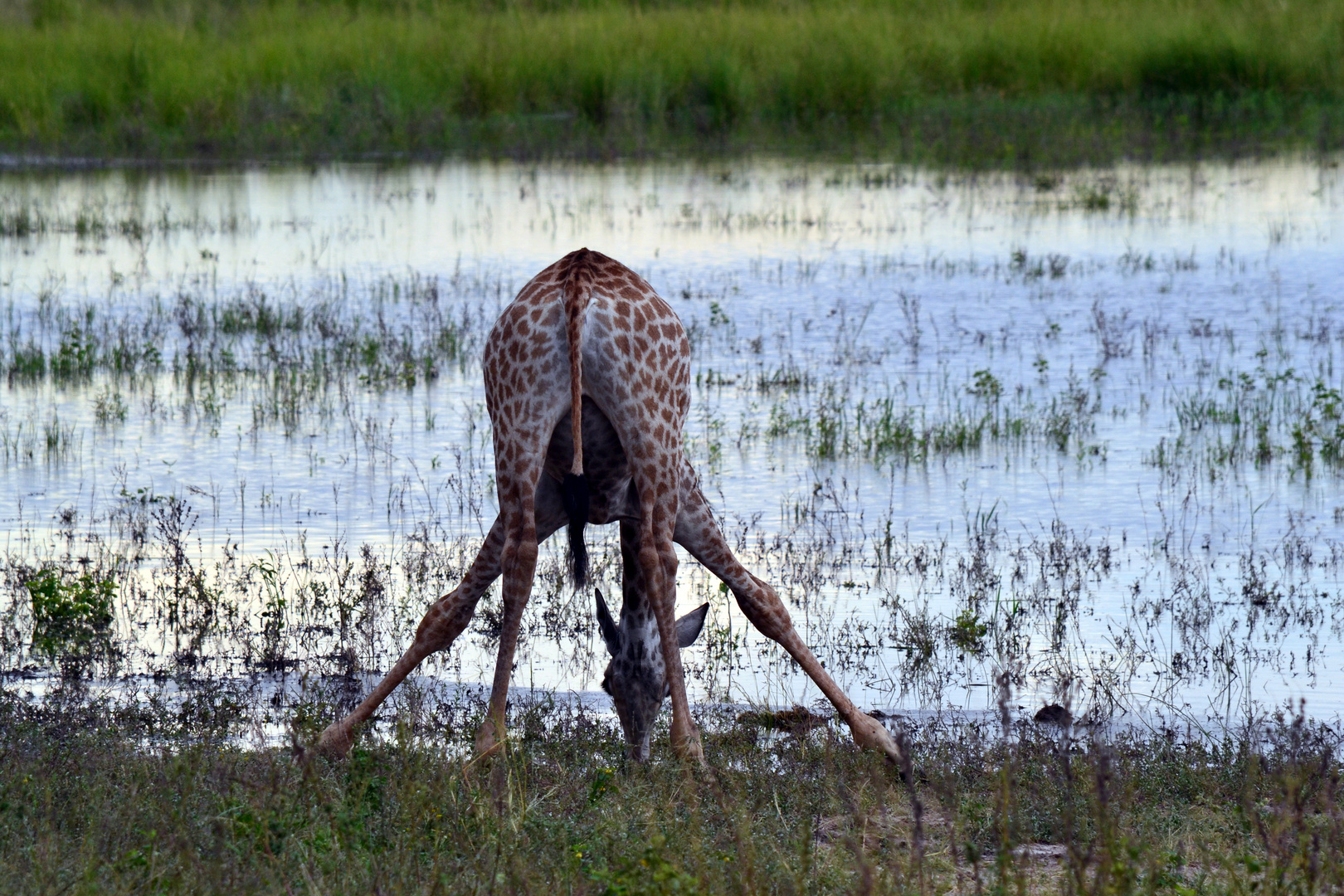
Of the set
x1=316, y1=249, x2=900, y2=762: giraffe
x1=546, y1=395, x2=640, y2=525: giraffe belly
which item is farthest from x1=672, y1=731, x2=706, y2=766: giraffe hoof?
x1=546, y1=395, x2=640, y2=525: giraffe belly

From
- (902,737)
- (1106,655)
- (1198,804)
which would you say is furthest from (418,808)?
(1106,655)

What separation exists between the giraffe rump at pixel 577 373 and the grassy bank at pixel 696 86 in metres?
18.3

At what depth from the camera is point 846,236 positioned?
18.6 metres

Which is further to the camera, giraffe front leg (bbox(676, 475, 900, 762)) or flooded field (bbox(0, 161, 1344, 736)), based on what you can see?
flooded field (bbox(0, 161, 1344, 736))

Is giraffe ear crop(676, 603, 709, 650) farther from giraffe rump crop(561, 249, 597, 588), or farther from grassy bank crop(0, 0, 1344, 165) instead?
grassy bank crop(0, 0, 1344, 165)

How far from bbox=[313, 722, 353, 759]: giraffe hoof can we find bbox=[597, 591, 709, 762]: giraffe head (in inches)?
38.0

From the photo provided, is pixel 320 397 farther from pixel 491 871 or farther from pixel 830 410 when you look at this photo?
pixel 491 871

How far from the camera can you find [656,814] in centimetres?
552

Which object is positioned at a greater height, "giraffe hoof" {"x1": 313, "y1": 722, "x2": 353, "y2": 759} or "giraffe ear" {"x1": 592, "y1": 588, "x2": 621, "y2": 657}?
"giraffe ear" {"x1": 592, "y1": 588, "x2": 621, "y2": 657}

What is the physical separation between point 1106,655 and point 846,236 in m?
11.5

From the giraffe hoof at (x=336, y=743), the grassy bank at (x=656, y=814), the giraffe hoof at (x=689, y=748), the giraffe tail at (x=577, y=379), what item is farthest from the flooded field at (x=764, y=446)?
the giraffe hoof at (x=689, y=748)

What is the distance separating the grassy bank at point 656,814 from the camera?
4.55 meters

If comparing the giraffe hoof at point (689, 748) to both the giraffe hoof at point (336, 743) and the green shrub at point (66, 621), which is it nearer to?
the giraffe hoof at point (336, 743)

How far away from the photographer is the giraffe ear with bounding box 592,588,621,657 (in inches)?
251
